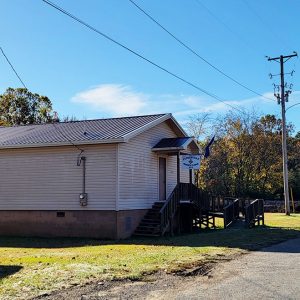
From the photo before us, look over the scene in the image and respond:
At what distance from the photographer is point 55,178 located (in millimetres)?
21641

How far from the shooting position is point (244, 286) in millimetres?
9133

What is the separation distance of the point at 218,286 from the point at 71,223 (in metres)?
12.8

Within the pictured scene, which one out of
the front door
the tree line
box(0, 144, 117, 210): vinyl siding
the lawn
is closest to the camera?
the lawn

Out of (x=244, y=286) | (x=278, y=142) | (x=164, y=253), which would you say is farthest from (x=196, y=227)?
(x=278, y=142)

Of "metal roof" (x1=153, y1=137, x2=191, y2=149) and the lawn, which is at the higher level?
"metal roof" (x1=153, y1=137, x2=191, y2=149)

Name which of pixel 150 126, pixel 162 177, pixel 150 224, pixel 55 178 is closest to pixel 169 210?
pixel 150 224

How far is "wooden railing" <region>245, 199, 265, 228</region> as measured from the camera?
2519cm

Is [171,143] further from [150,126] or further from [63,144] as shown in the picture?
[63,144]

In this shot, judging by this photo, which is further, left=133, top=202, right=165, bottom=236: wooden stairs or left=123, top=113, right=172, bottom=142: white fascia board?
left=133, top=202, right=165, bottom=236: wooden stairs

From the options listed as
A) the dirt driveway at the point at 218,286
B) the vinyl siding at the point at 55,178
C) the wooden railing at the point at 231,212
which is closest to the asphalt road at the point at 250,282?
the dirt driveway at the point at 218,286

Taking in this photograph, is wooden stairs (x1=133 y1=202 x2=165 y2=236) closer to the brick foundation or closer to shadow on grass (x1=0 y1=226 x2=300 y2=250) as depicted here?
the brick foundation

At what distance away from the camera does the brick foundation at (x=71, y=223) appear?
66.9 feet

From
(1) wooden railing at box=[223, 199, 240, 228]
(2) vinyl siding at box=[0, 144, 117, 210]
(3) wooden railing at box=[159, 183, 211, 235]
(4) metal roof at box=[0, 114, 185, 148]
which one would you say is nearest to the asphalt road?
(3) wooden railing at box=[159, 183, 211, 235]

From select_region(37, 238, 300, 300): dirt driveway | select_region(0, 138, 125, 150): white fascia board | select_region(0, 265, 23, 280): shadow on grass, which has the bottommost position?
select_region(37, 238, 300, 300): dirt driveway
